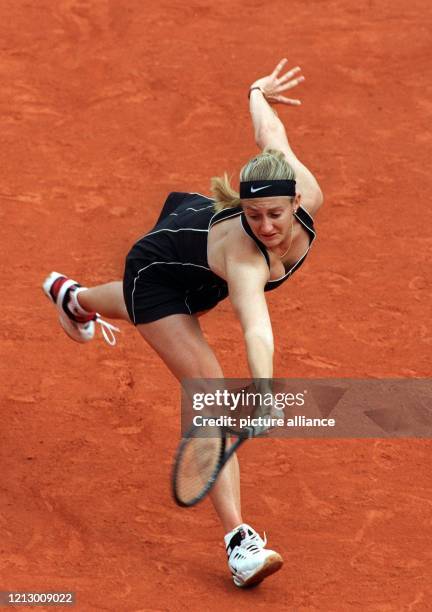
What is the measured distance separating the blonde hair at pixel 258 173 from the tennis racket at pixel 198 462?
1.02 meters

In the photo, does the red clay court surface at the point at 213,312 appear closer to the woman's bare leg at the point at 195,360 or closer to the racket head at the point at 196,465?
the woman's bare leg at the point at 195,360

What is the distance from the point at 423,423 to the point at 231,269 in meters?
2.52

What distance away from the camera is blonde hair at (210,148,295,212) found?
18.1 feet

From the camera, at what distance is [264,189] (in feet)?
18.0

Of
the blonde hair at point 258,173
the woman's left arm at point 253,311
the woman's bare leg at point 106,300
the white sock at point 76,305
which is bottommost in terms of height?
the woman's left arm at point 253,311

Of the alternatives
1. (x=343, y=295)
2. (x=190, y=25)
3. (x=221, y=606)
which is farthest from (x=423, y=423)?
(x=190, y=25)

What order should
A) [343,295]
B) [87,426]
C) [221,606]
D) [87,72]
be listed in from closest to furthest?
1. [221,606]
2. [87,426]
3. [343,295]
4. [87,72]

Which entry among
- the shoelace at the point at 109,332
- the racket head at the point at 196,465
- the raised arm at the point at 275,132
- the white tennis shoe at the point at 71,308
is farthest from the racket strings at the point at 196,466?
the shoelace at the point at 109,332

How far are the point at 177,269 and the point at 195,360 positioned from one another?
1.43ft

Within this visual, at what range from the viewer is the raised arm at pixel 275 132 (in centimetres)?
595

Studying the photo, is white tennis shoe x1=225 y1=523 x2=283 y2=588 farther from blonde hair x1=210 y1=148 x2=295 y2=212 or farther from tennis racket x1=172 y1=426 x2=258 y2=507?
blonde hair x1=210 y1=148 x2=295 y2=212

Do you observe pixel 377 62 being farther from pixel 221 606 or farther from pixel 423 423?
pixel 221 606

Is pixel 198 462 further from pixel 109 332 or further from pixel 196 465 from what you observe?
pixel 109 332

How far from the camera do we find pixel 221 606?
588 cm
